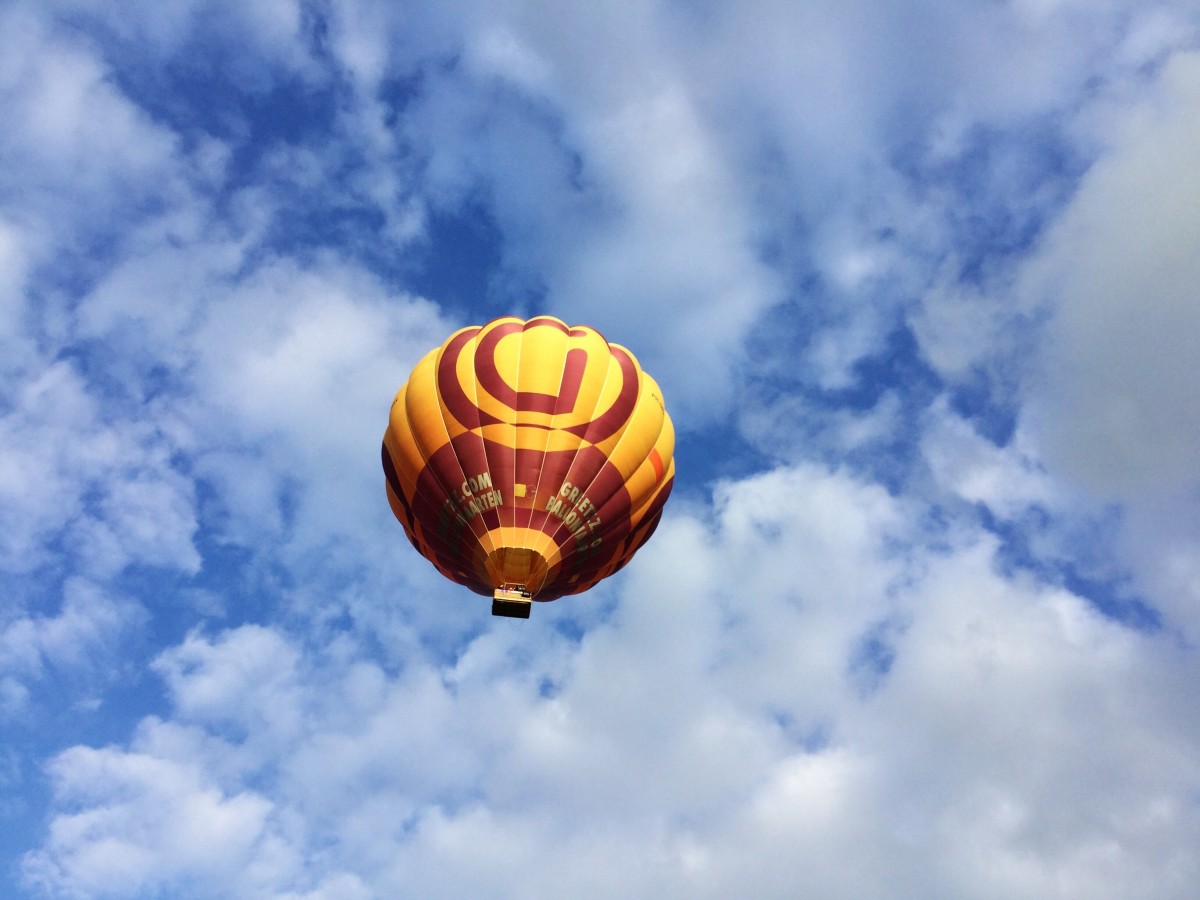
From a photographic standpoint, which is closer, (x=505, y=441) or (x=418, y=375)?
(x=505, y=441)

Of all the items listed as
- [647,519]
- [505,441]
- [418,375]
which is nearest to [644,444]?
[647,519]

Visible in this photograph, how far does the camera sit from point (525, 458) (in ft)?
91.2

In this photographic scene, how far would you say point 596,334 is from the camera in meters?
31.5

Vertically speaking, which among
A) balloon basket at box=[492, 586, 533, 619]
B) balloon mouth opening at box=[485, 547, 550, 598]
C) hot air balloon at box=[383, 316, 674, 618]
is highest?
hot air balloon at box=[383, 316, 674, 618]

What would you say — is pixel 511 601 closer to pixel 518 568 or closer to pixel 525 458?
pixel 518 568

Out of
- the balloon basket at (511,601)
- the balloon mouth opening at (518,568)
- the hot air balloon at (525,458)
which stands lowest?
the balloon basket at (511,601)

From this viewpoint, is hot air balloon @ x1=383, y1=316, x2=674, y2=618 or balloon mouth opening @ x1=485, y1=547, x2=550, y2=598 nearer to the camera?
balloon mouth opening @ x1=485, y1=547, x2=550, y2=598

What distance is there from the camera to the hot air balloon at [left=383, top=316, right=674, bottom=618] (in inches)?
1086

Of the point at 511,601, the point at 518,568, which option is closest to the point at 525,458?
the point at 518,568

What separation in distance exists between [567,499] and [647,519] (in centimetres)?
411

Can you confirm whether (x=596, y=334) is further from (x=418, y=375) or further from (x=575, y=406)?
(x=418, y=375)

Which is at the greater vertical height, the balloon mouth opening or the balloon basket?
the balloon mouth opening

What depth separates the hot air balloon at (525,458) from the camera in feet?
90.5

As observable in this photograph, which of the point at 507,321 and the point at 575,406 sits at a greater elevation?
the point at 507,321
